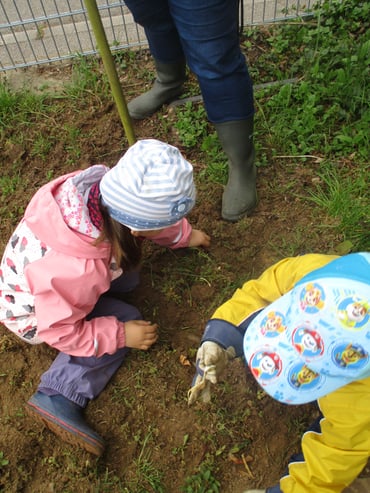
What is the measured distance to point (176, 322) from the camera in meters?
2.06

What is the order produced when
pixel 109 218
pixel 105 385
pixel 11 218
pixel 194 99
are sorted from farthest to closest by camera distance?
pixel 194 99, pixel 11 218, pixel 105 385, pixel 109 218

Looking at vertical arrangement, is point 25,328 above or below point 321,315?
below

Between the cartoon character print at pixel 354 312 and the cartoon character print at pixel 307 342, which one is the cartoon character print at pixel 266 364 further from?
the cartoon character print at pixel 354 312

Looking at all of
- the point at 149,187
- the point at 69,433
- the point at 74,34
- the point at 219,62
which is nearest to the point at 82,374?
the point at 69,433

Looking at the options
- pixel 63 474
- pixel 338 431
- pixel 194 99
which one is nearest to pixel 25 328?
pixel 63 474

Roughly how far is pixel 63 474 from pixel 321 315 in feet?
4.07

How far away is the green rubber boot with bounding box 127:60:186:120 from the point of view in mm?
2621

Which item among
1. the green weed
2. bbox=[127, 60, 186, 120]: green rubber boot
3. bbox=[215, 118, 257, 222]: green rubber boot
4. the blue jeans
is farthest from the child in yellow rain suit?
bbox=[127, 60, 186, 120]: green rubber boot

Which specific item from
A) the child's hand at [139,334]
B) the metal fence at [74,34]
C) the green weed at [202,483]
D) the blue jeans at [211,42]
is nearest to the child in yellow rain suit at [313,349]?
the green weed at [202,483]

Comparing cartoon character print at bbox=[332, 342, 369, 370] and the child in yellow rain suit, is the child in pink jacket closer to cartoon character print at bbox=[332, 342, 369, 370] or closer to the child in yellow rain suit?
the child in yellow rain suit

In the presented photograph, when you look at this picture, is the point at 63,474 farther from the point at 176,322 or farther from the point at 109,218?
the point at 109,218

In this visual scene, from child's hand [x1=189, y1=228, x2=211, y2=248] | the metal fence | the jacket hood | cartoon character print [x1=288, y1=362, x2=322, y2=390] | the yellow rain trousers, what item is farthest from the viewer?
the metal fence

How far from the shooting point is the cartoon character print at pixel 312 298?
1.06m

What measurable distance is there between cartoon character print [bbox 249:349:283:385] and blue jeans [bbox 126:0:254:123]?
3.83 ft
